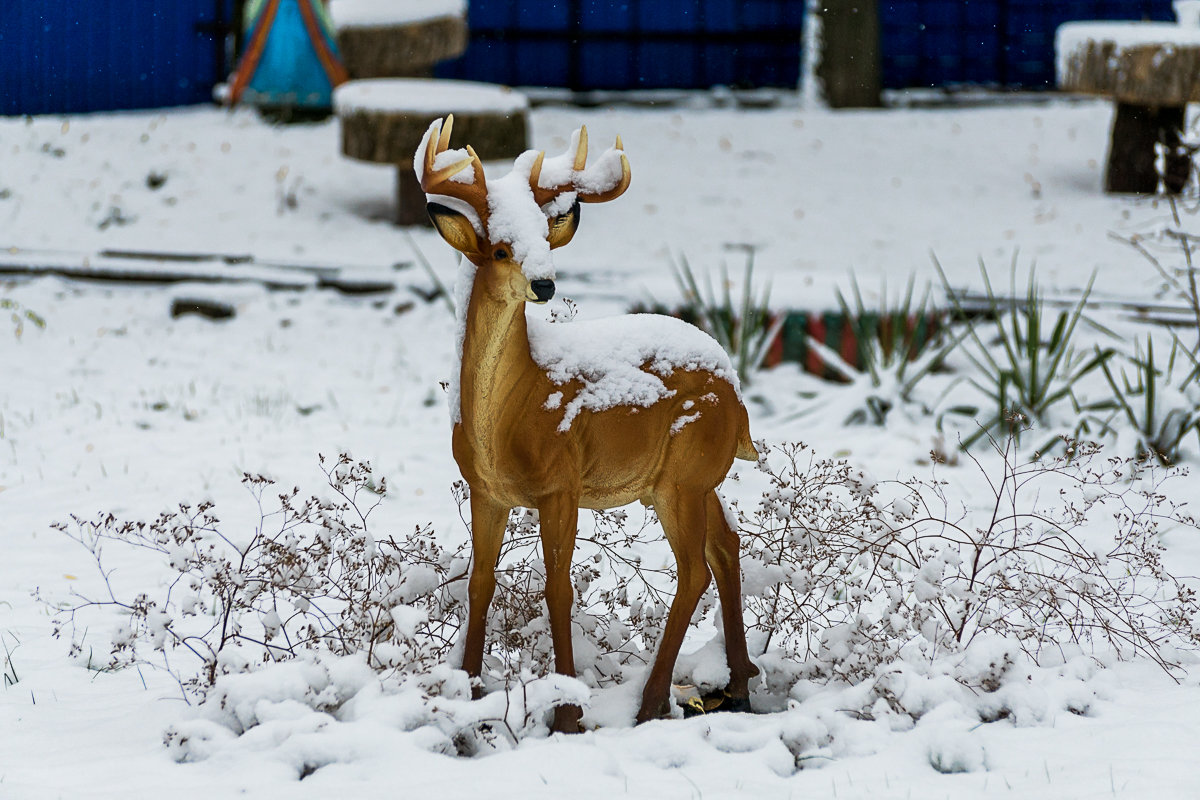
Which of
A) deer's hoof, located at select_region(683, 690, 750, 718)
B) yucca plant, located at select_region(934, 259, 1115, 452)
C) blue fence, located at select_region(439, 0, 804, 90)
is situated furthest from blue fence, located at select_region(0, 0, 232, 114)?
deer's hoof, located at select_region(683, 690, 750, 718)

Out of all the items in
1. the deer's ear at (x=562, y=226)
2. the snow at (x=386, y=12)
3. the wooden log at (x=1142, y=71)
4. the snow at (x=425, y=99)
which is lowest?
the deer's ear at (x=562, y=226)

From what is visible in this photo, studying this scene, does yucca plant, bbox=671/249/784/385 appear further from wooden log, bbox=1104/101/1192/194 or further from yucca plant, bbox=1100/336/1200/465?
wooden log, bbox=1104/101/1192/194

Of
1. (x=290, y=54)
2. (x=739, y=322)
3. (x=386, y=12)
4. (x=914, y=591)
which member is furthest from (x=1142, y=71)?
(x=914, y=591)

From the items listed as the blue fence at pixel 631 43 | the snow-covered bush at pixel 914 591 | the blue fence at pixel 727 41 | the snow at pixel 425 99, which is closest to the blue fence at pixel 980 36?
the blue fence at pixel 727 41

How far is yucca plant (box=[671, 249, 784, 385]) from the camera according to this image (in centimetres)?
568

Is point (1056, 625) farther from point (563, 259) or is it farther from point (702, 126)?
point (702, 126)

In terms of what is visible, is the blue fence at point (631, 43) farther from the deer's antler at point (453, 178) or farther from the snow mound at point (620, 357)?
the deer's antler at point (453, 178)

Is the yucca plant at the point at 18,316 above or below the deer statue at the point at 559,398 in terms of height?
below

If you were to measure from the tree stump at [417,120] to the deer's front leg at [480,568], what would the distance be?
17.8 feet

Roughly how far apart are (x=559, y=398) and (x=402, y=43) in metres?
7.49

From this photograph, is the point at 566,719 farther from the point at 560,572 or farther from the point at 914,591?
the point at 914,591

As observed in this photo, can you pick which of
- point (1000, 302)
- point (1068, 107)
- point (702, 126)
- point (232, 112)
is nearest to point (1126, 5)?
point (1068, 107)

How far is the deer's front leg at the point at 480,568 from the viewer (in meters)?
2.69

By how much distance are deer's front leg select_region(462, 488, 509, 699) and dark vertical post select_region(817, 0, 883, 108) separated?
9.92 meters
